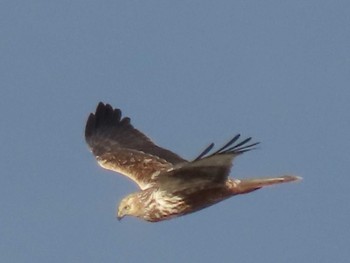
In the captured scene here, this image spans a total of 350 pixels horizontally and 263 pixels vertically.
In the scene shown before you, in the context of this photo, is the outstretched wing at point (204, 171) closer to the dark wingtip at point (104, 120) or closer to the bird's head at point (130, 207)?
the bird's head at point (130, 207)

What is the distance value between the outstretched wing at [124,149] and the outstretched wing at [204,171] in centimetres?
113

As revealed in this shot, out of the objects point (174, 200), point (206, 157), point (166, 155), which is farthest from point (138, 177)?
point (206, 157)

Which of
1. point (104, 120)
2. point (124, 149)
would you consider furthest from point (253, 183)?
point (104, 120)

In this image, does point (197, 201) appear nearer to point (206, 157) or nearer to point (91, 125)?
point (206, 157)

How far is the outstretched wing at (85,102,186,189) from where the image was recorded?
1797cm

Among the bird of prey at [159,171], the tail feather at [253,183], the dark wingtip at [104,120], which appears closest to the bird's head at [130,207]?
the bird of prey at [159,171]

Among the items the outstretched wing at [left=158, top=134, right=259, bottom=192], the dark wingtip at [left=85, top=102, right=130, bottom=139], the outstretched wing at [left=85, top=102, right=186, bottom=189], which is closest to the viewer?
the outstretched wing at [left=158, top=134, right=259, bottom=192]

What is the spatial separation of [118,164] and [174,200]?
2406mm

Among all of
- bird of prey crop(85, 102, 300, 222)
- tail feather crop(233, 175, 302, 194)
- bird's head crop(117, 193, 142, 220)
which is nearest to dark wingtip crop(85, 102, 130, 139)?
bird of prey crop(85, 102, 300, 222)

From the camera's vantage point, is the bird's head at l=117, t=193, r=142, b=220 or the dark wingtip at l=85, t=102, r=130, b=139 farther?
the dark wingtip at l=85, t=102, r=130, b=139

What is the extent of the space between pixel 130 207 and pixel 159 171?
740mm

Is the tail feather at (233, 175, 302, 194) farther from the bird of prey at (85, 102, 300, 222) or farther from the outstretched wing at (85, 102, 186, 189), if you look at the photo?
the outstretched wing at (85, 102, 186, 189)

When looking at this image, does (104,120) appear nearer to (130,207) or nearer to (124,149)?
(124,149)

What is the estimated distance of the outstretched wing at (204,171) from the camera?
1447cm
